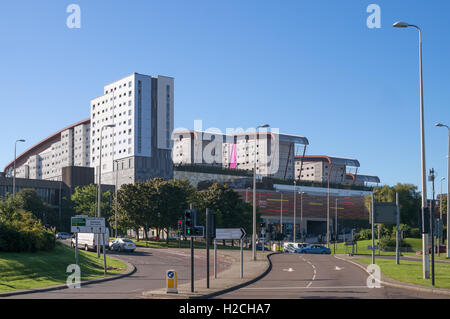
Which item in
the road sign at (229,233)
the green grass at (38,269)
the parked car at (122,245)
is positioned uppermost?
the road sign at (229,233)

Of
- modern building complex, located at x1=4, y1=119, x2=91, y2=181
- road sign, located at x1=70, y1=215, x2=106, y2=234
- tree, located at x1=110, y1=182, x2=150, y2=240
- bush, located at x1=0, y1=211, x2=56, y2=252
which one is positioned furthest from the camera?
modern building complex, located at x1=4, y1=119, x2=91, y2=181

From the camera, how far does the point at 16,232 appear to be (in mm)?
33625

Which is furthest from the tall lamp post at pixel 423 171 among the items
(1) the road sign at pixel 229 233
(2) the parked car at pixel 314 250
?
(2) the parked car at pixel 314 250

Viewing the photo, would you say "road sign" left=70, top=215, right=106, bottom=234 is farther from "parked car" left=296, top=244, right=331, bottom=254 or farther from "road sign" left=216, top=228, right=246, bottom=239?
"parked car" left=296, top=244, right=331, bottom=254

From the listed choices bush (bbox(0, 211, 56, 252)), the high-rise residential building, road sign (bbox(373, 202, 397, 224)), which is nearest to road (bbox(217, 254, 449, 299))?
road sign (bbox(373, 202, 397, 224))

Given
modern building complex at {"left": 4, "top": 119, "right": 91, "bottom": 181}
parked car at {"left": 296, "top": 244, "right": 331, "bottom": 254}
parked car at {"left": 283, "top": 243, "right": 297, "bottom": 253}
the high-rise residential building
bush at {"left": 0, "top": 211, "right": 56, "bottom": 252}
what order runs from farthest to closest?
1. modern building complex at {"left": 4, "top": 119, "right": 91, "bottom": 181}
2. the high-rise residential building
3. parked car at {"left": 283, "top": 243, "right": 297, "bottom": 253}
4. parked car at {"left": 296, "top": 244, "right": 331, "bottom": 254}
5. bush at {"left": 0, "top": 211, "right": 56, "bottom": 252}

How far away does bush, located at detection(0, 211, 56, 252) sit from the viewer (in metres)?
33.1

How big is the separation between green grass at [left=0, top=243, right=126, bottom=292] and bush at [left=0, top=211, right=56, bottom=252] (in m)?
0.59

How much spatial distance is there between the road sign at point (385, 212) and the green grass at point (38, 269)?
52.8 feet

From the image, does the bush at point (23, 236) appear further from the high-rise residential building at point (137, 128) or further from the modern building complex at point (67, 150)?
the modern building complex at point (67, 150)

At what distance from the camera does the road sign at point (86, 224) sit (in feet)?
98.6

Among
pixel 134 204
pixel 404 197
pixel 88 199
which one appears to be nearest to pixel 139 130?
pixel 88 199
